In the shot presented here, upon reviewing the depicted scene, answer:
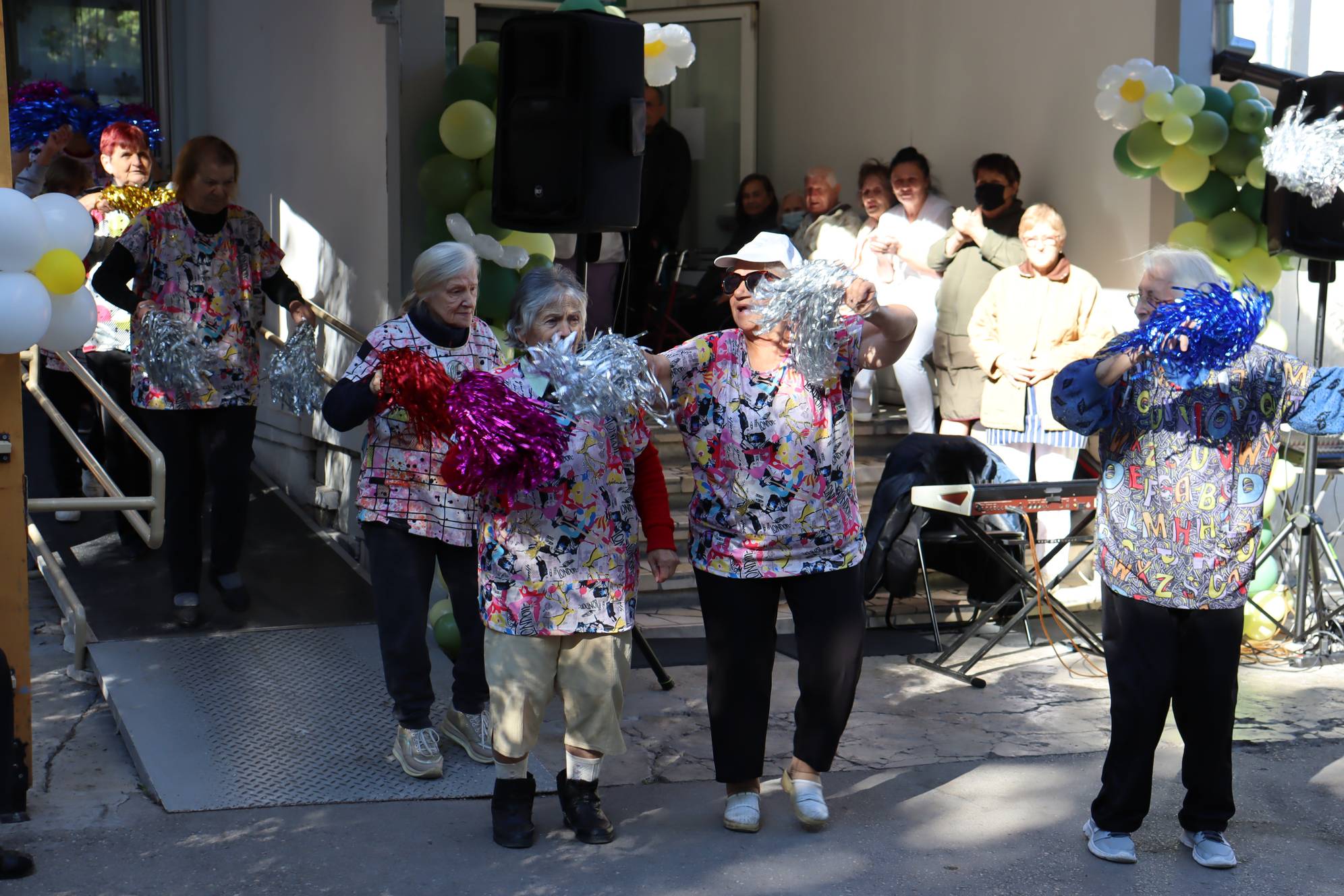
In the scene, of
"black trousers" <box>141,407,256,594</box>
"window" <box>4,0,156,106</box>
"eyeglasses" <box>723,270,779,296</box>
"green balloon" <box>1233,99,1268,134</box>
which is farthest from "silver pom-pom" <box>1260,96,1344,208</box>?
"window" <box>4,0,156,106</box>

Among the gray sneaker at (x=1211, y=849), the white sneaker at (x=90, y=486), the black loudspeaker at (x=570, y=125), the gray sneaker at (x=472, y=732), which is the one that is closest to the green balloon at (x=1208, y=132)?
the black loudspeaker at (x=570, y=125)

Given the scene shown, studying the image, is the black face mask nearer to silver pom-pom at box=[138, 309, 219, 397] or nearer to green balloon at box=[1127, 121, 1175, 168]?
green balloon at box=[1127, 121, 1175, 168]

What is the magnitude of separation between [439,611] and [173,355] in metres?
1.31

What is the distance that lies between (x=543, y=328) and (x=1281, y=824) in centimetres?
251

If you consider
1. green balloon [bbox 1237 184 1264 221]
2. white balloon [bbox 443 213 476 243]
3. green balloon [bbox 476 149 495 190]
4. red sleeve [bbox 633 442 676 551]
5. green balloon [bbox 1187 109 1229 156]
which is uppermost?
green balloon [bbox 1187 109 1229 156]

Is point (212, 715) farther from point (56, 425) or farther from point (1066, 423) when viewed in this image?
point (1066, 423)

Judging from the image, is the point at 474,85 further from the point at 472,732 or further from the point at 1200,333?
the point at 1200,333

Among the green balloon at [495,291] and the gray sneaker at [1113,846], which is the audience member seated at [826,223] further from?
the gray sneaker at [1113,846]

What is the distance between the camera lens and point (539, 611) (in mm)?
3838

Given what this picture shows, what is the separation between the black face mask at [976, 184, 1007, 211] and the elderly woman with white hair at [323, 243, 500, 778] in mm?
3724

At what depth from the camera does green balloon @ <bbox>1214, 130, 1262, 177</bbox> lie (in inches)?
255

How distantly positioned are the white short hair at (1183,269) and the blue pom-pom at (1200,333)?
2.3 inches

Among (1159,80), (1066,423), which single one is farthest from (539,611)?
(1159,80)

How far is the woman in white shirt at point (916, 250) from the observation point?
7.82m
